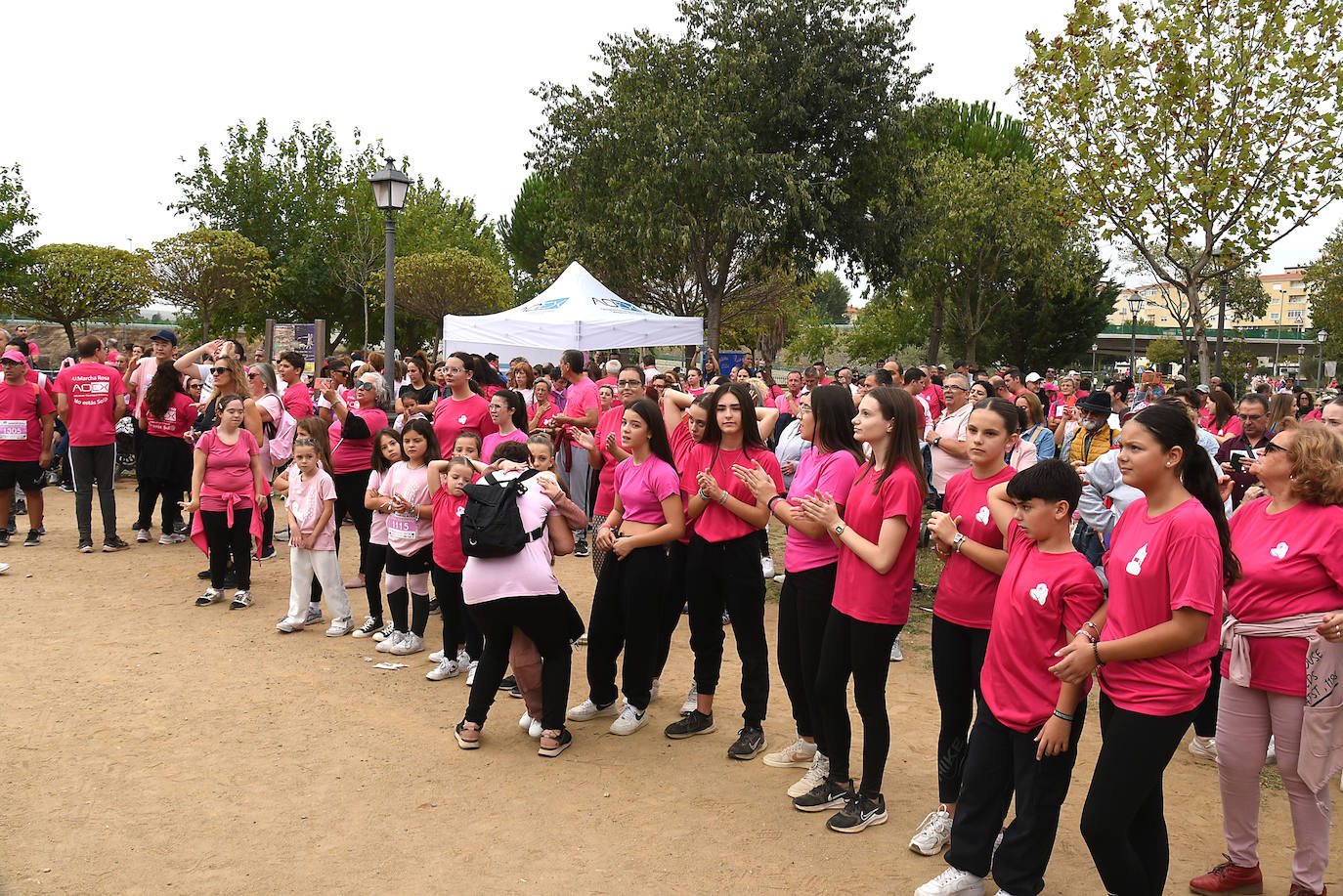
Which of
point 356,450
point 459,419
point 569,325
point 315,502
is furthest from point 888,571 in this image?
point 569,325

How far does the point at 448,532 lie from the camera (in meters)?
5.57

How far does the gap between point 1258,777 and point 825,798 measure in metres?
1.66

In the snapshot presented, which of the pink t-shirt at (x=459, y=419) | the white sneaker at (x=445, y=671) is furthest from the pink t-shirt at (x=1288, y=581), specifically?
the pink t-shirt at (x=459, y=419)

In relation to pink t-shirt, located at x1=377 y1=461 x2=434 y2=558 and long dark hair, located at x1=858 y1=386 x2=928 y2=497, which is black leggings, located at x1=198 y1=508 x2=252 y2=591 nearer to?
pink t-shirt, located at x1=377 y1=461 x2=434 y2=558

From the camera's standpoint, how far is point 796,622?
4289 mm

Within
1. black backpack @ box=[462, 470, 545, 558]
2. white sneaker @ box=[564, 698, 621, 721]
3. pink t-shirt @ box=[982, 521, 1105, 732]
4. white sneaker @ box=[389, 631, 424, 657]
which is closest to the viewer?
pink t-shirt @ box=[982, 521, 1105, 732]

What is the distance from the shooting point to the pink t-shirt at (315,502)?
6.69 m

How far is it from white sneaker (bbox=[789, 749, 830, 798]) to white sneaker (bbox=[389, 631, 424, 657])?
3.11 meters

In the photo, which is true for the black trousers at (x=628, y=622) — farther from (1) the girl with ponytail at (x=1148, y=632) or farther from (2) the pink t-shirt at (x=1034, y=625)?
(1) the girl with ponytail at (x=1148, y=632)

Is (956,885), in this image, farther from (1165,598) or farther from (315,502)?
(315,502)

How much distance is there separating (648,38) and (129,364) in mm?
15885

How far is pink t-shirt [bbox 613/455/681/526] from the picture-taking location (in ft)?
15.5

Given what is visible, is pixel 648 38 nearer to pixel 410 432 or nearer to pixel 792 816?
pixel 410 432

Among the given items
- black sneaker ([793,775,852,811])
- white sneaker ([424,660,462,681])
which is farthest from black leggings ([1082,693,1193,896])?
white sneaker ([424,660,462,681])
